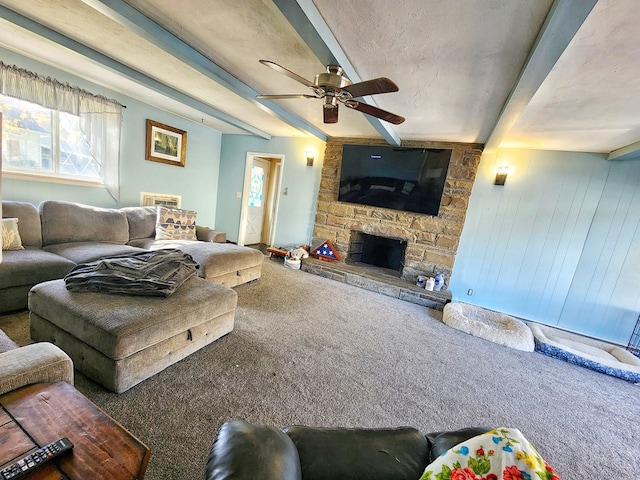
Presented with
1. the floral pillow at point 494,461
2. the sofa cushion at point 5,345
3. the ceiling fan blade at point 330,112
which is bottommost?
the sofa cushion at point 5,345

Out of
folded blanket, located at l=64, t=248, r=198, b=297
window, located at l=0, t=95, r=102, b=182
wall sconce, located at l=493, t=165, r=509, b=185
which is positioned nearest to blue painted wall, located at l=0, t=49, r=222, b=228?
window, located at l=0, t=95, r=102, b=182

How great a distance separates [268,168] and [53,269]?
4.34 m

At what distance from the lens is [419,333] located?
283cm

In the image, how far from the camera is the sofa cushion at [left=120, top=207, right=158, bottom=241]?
11.4ft

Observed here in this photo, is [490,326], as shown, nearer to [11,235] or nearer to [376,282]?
[376,282]

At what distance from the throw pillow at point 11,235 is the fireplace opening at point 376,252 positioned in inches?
152

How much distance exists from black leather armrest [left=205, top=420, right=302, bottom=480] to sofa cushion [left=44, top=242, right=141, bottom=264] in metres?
2.57

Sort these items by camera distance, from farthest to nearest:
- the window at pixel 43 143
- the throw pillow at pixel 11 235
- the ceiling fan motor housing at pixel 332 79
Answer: the window at pixel 43 143 < the throw pillow at pixel 11 235 < the ceiling fan motor housing at pixel 332 79

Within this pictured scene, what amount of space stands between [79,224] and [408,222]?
415 cm

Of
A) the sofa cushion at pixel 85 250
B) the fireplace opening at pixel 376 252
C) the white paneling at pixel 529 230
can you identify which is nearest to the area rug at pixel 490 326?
the white paneling at pixel 529 230

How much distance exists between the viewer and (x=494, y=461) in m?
0.71

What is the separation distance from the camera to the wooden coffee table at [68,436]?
0.73m

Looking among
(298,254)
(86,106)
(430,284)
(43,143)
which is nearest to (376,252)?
(430,284)

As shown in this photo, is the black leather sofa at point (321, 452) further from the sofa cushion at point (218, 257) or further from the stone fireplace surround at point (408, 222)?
the stone fireplace surround at point (408, 222)
